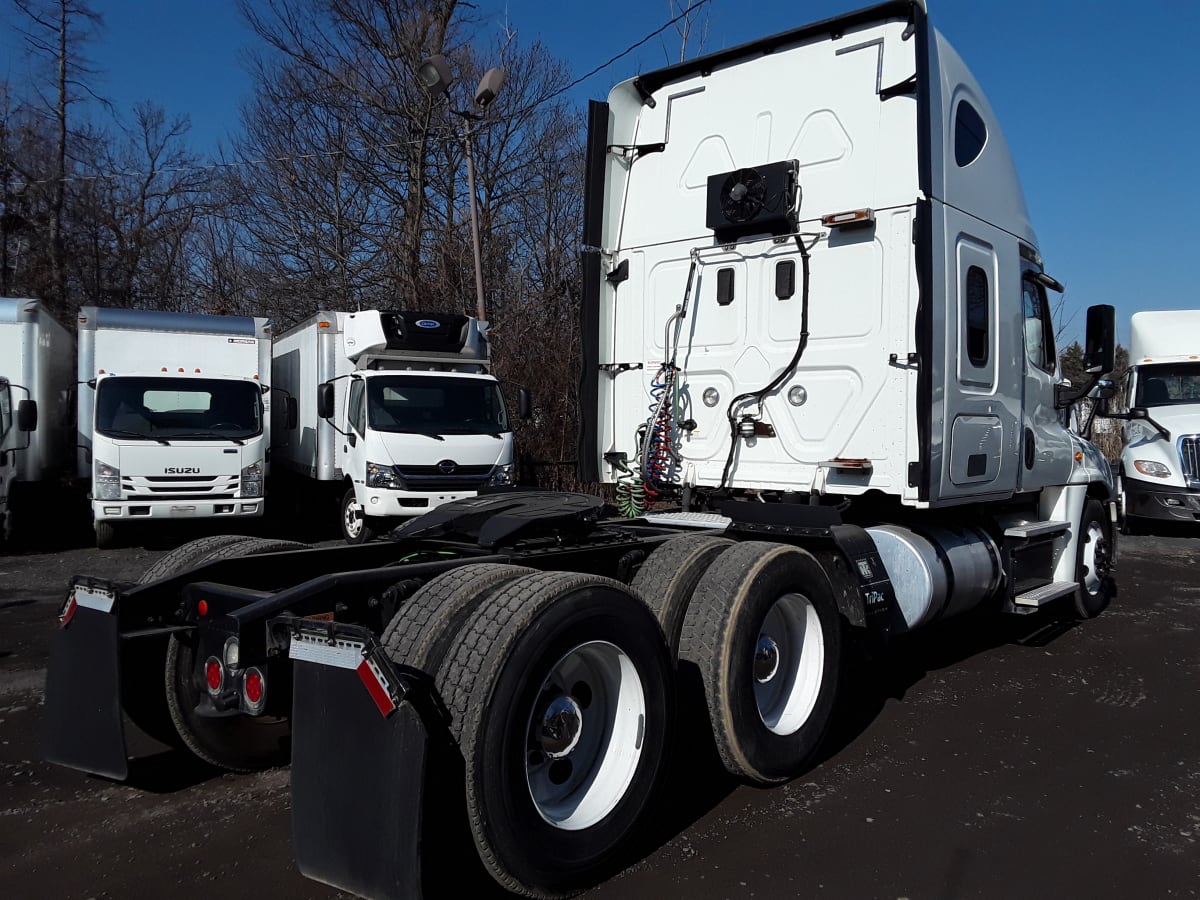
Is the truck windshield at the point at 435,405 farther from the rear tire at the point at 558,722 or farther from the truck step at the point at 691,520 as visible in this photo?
the rear tire at the point at 558,722

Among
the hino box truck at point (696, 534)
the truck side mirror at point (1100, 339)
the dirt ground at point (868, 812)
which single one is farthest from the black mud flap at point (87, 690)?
the truck side mirror at point (1100, 339)

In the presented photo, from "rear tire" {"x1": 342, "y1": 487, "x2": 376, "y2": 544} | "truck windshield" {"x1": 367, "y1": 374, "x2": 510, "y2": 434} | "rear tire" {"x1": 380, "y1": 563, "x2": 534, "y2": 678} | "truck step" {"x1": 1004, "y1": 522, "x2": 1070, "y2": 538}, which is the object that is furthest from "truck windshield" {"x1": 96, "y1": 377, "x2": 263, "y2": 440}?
"rear tire" {"x1": 380, "y1": 563, "x2": 534, "y2": 678}

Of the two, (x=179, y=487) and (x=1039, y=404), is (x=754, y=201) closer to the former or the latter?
(x=1039, y=404)

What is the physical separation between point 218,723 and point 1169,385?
15.0 metres

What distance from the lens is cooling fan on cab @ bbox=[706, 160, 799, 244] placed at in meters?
5.87

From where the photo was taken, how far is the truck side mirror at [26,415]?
475 inches

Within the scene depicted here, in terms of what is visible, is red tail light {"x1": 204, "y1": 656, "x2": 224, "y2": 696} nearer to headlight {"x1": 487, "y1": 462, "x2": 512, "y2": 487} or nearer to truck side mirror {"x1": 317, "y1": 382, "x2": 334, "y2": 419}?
headlight {"x1": 487, "y1": 462, "x2": 512, "y2": 487}

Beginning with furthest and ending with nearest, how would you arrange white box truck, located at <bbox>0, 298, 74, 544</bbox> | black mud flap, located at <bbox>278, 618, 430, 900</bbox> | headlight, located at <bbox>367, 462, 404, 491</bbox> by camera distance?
white box truck, located at <bbox>0, 298, 74, 544</bbox> < headlight, located at <bbox>367, 462, 404, 491</bbox> < black mud flap, located at <bbox>278, 618, 430, 900</bbox>

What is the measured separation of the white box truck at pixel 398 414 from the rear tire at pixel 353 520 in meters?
0.02

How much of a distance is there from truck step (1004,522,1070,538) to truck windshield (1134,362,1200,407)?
345 inches

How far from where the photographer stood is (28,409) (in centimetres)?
1208

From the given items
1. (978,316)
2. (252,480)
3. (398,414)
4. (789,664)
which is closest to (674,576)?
(789,664)

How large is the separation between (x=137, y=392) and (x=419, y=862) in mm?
11271

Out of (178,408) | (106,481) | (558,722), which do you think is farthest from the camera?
(178,408)
